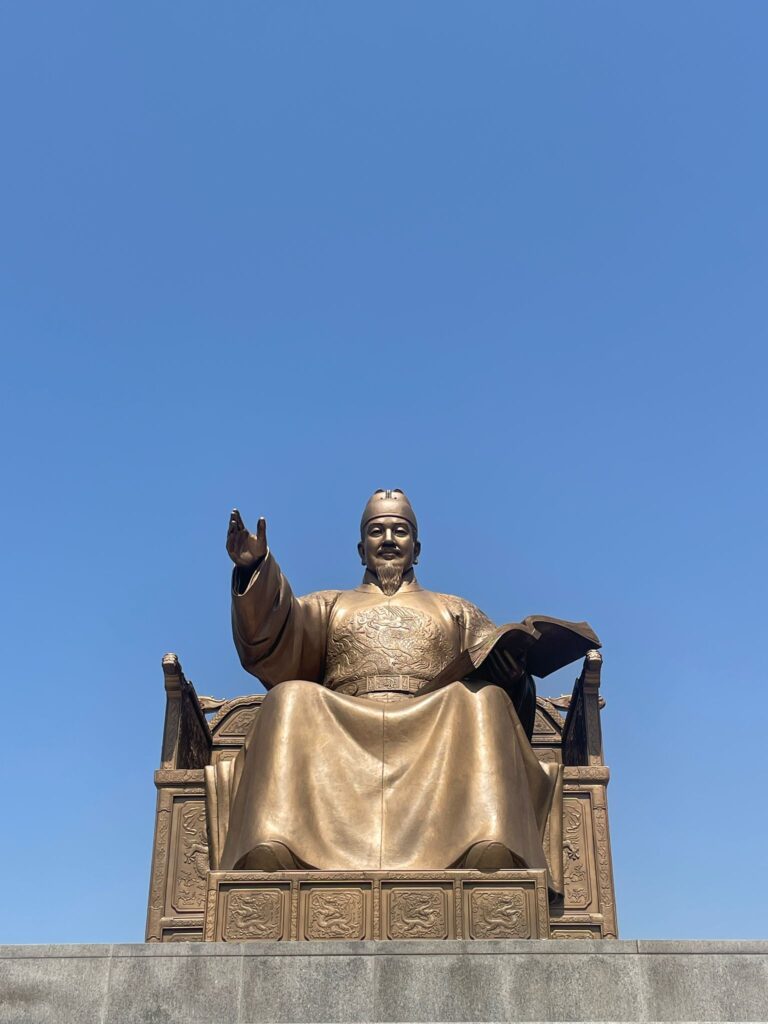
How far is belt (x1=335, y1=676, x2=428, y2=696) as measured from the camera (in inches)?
311

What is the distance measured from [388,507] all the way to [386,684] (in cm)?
164

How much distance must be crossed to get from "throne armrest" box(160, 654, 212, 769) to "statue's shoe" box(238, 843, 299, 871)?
1.48 m

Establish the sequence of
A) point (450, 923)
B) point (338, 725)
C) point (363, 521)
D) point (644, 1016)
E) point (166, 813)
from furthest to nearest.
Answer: point (363, 521)
point (166, 813)
point (338, 725)
point (450, 923)
point (644, 1016)

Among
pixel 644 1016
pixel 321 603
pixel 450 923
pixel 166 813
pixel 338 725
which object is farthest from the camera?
pixel 321 603

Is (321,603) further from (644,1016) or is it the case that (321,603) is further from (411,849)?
(644,1016)

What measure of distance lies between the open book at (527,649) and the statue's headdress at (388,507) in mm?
1676

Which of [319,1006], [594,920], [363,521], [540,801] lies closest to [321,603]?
[363,521]

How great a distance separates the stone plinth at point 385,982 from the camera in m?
5.00

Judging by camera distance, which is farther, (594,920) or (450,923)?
(594,920)

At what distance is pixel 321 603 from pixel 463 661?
4.77ft

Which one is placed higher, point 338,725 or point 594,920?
point 338,725

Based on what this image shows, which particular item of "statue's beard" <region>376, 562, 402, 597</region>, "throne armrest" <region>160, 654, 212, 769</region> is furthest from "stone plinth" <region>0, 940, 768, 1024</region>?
"statue's beard" <region>376, 562, 402, 597</region>

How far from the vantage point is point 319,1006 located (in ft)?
16.5

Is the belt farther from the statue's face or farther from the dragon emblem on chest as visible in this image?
the statue's face
